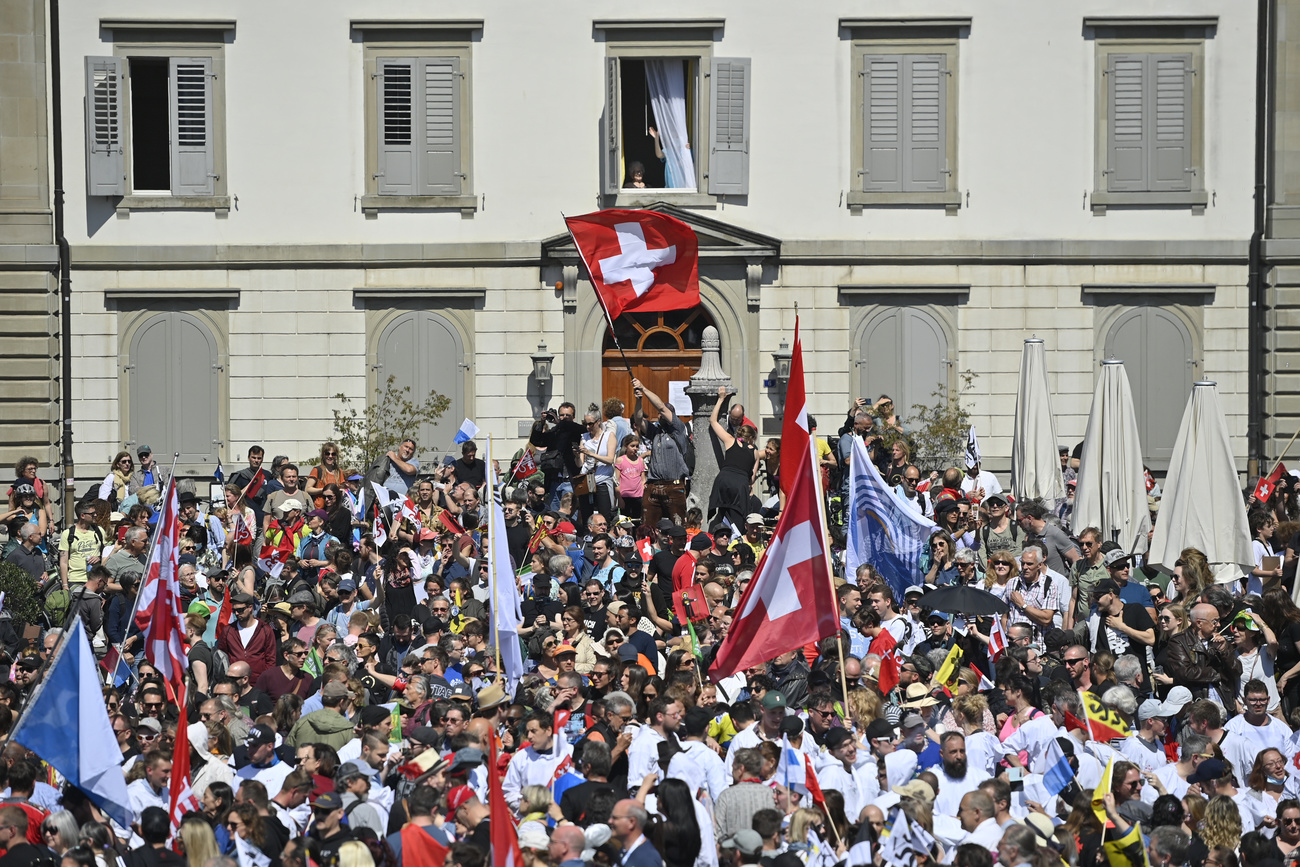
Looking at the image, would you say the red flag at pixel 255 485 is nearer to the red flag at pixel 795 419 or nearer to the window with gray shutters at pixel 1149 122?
the red flag at pixel 795 419

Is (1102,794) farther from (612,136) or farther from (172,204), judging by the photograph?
(172,204)

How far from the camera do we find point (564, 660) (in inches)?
526

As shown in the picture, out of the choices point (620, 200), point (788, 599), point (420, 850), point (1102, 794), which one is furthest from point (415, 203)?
point (1102, 794)

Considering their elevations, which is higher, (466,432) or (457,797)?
(466,432)

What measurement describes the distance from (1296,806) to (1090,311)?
1664cm

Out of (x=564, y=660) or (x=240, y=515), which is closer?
(x=564, y=660)

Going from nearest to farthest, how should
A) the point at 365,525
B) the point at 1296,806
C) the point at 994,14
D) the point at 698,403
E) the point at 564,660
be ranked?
the point at 1296,806, the point at 564,660, the point at 365,525, the point at 698,403, the point at 994,14

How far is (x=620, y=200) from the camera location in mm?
26141

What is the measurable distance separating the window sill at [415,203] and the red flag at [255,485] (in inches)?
216

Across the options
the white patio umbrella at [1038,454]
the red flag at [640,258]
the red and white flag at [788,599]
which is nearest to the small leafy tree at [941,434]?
the white patio umbrella at [1038,454]

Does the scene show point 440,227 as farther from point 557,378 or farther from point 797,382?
point 797,382

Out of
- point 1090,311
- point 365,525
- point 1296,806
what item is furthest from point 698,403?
point 1296,806

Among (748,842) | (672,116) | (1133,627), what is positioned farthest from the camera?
(672,116)

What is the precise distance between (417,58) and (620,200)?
3.43 meters
